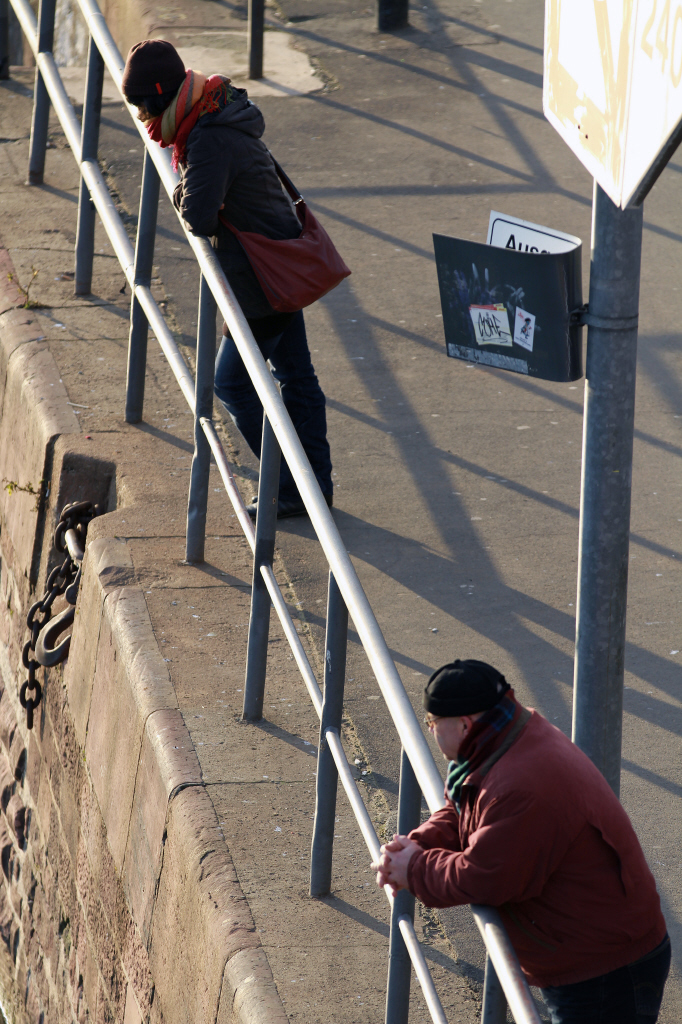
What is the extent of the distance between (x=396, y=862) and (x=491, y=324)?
101 centimetres

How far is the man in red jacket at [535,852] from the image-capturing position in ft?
7.34

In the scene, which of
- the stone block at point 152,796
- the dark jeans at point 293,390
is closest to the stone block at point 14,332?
the dark jeans at point 293,390

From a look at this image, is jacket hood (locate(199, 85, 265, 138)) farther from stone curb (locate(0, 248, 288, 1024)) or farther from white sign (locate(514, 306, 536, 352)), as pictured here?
white sign (locate(514, 306, 536, 352))

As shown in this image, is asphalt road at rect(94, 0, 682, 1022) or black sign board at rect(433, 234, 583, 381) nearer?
black sign board at rect(433, 234, 583, 381)

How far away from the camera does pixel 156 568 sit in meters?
4.16

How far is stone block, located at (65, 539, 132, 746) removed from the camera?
408 centimetres

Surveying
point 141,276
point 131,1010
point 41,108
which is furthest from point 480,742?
point 41,108

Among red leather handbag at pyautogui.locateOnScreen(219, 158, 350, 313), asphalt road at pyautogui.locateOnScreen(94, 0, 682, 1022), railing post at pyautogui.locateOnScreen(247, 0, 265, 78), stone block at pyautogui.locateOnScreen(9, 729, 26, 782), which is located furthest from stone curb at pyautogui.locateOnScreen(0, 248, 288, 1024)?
railing post at pyautogui.locateOnScreen(247, 0, 265, 78)

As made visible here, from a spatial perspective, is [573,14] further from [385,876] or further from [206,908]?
[206,908]

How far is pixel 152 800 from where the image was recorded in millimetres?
3404

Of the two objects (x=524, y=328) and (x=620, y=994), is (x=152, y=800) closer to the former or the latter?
(x=620, y=994)

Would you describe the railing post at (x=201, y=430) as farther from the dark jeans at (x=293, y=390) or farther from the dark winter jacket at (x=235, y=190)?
the dark jeans at (x=293, y=390)

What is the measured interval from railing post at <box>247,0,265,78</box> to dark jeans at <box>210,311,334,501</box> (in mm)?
4304

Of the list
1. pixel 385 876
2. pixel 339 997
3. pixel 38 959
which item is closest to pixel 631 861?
pixel 385 876
